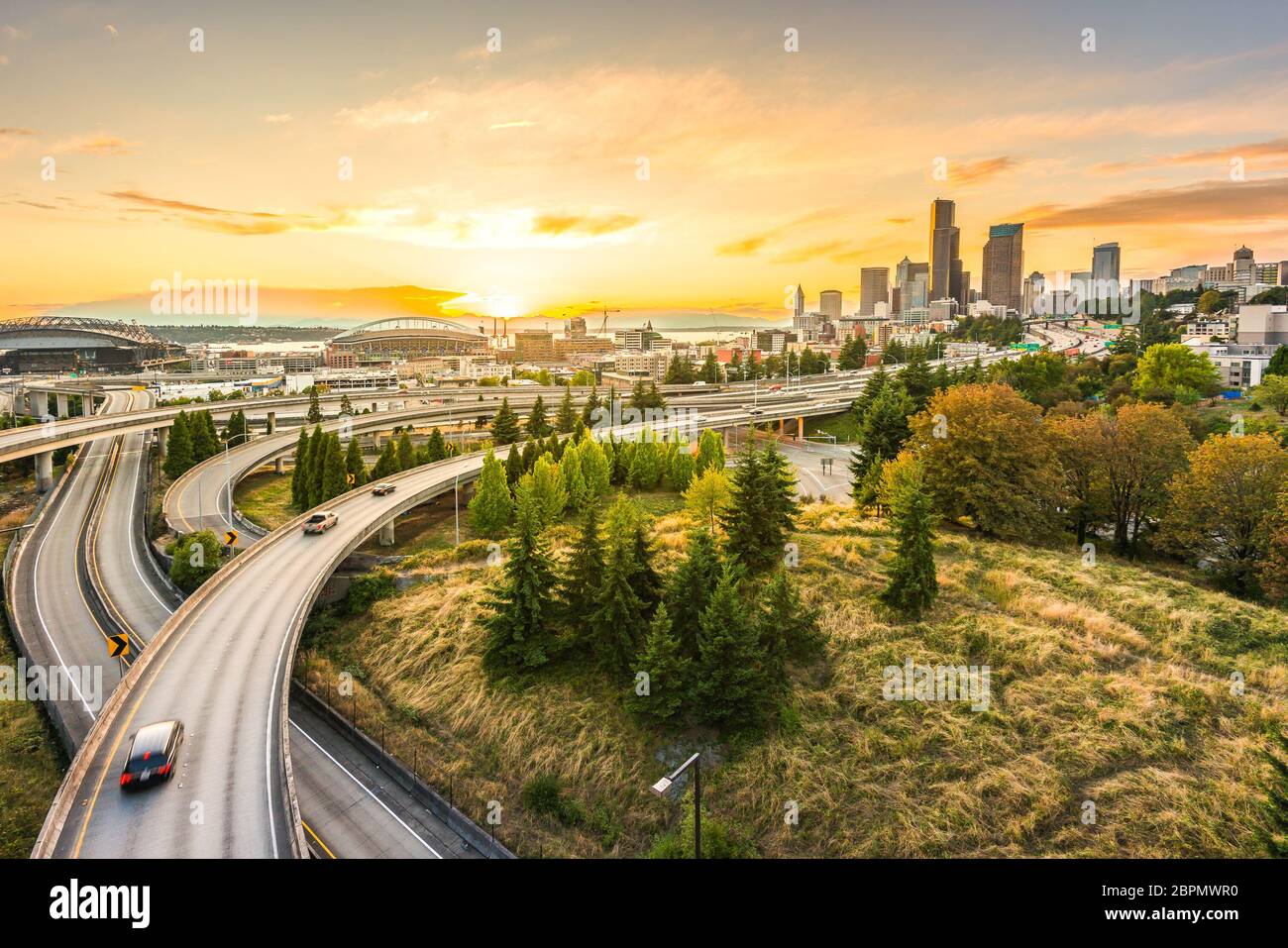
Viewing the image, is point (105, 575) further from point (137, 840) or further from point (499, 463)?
Answer: point (137, 840)

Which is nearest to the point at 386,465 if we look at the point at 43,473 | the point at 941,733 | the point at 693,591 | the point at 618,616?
the point at 43,473

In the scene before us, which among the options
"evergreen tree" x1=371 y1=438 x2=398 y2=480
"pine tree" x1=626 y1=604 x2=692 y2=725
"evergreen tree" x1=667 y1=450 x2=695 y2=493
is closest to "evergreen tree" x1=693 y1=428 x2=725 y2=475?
"evergreen tree" x1=667 y1=450 x2=695 y2=493

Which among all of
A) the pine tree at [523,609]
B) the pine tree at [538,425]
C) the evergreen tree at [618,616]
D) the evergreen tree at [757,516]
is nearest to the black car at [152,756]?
the pine tree at [523,609]

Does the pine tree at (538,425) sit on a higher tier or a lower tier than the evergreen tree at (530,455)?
higher

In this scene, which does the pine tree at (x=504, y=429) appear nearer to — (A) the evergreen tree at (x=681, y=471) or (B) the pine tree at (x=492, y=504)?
(A) the evergreen tree at (x=681, y=471)

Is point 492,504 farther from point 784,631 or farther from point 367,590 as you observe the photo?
point 784,631

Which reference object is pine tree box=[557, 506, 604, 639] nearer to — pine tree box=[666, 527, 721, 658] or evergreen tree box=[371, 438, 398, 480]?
pine tree box=[666, 527, 721, 658]
